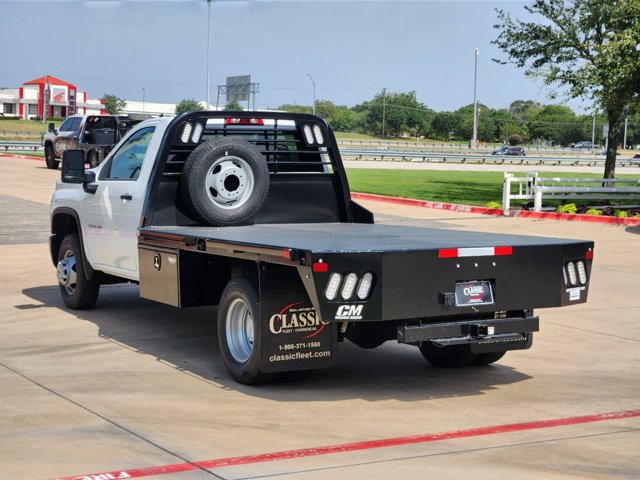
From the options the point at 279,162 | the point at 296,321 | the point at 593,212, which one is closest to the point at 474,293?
the point at 296,321

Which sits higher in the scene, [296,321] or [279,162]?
[279,162]

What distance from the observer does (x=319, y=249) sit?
690cm

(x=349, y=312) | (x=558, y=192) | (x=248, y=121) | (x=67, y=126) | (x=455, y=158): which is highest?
(x=67, y=126)

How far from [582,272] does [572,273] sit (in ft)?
0.42

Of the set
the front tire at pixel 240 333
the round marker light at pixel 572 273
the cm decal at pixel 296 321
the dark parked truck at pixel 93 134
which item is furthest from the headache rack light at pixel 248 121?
the dark parked truck at pixel 93 134

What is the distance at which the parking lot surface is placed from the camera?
19.2 feet

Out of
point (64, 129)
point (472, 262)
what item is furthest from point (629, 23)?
point (472, 262)

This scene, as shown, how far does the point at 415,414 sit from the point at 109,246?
4190mm

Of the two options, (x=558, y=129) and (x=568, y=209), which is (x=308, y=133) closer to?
(x=568, y=209)

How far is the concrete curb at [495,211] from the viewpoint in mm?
22484

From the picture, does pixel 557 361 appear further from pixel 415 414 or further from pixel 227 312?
pixel 227 312

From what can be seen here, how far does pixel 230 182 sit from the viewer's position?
9195 mm

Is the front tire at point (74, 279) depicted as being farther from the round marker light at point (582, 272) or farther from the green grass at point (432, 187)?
the green grass at point (432, 187)

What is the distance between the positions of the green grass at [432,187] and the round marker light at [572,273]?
1955 centimetres
